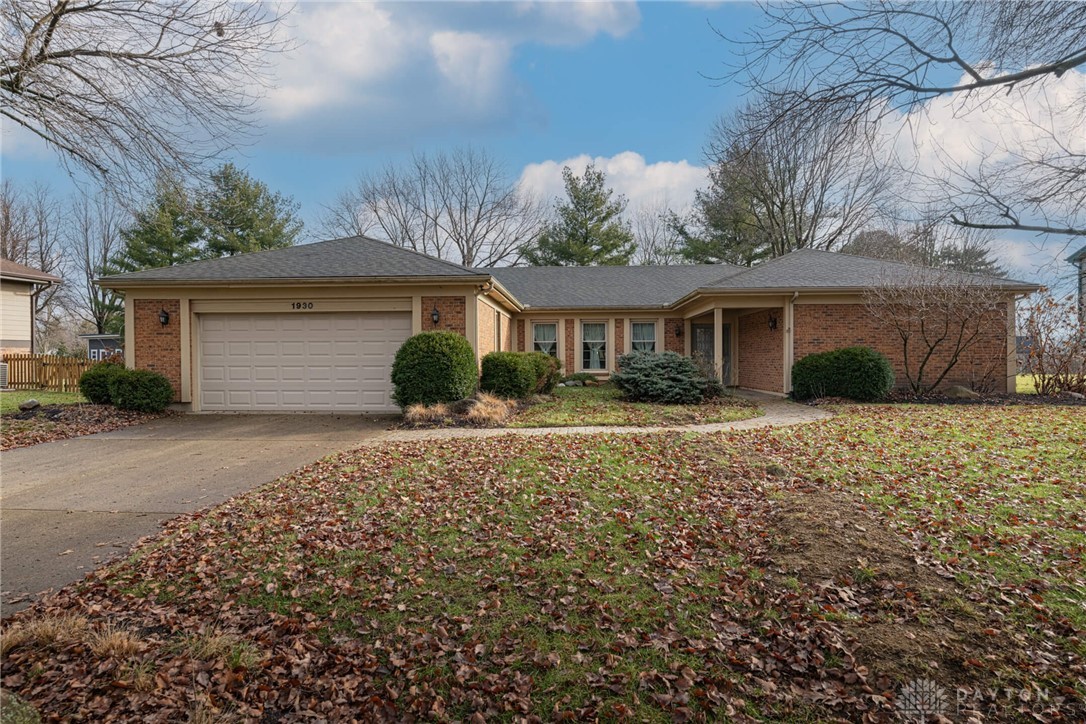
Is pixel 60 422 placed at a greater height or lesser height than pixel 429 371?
lesser

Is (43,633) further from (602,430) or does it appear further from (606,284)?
(606,284)

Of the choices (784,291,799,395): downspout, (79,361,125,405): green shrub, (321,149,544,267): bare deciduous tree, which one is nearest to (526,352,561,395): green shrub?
(784,291,799,395): downspout

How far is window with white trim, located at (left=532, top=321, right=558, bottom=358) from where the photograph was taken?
18.4 metres

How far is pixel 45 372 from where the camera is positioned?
55.9 ft

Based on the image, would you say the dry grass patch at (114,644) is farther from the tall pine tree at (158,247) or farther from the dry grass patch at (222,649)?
the tall pine tree at (158,247)

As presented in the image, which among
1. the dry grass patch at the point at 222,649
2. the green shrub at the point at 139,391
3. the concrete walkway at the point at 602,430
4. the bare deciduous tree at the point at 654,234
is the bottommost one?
the dry grass patch at the point at 222,649

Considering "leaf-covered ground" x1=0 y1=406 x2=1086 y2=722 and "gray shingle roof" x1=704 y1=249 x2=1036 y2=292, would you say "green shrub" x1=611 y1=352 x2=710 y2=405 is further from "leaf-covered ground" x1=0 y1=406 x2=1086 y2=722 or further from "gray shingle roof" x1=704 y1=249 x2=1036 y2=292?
"leaf-covered ground" x1=0 y1=406 x2=1086 y2=722

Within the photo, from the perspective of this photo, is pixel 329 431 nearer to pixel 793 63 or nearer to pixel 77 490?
pixel 77 490

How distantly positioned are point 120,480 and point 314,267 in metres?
6.62

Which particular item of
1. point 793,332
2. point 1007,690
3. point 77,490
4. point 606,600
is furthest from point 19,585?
point 793,332

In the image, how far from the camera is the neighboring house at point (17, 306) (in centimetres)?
1878

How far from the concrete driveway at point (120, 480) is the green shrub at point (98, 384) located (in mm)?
1594

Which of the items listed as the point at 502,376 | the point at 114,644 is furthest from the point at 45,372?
the point at 114,644

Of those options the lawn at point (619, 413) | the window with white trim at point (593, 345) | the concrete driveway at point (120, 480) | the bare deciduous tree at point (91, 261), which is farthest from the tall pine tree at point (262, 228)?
the lawn at point (619, 413)
